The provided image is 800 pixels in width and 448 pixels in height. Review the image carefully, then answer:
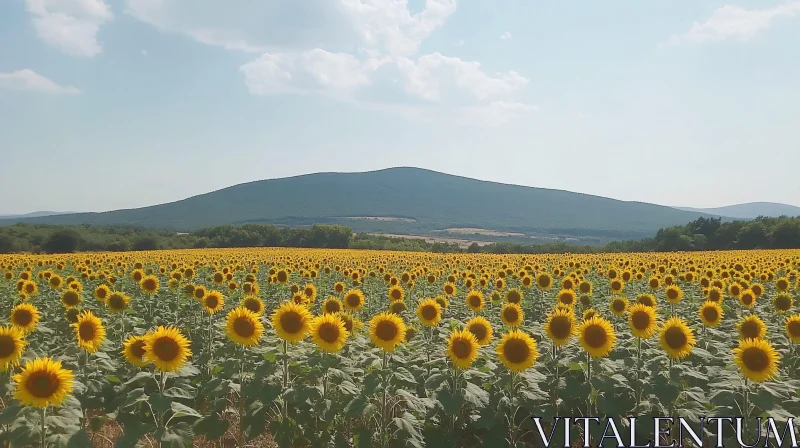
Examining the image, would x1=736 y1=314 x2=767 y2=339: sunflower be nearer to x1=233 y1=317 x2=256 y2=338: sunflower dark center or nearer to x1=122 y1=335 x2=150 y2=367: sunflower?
x1=233 y1=317 x2=256 y2=338: sunflower dark center

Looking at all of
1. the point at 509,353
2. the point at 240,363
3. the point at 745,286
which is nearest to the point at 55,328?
the point at 240,363

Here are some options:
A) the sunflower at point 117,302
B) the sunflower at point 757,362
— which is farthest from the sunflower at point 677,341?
the sunflower at point 117,302

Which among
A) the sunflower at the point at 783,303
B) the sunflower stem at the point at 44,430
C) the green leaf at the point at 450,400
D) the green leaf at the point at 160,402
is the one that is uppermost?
the sunflower at the point at 783,303

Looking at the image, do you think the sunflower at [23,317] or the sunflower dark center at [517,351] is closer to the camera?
the sunflower dark center at [517,351]

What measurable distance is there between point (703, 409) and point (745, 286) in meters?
7.30

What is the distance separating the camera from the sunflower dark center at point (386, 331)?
5.44m

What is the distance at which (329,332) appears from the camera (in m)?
5.36

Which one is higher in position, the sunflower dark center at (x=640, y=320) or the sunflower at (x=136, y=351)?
the sunflower dark center at (x=640, y=320)

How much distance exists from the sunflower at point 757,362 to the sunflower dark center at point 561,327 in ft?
5.03

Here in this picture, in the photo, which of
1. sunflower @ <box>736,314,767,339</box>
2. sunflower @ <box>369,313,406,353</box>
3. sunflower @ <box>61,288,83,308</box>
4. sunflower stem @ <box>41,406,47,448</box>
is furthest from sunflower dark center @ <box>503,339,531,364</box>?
sunflower @ <box>61,288,83,308</box>

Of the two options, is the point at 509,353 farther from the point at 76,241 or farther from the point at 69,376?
the point at 76,241

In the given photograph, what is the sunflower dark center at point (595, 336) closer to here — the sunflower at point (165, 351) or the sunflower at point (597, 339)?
the sunflower at point (597, 339)

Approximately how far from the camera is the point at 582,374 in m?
5.88

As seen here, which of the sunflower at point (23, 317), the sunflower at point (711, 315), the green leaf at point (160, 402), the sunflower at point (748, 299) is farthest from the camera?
the sunflower at point (748, 299)
